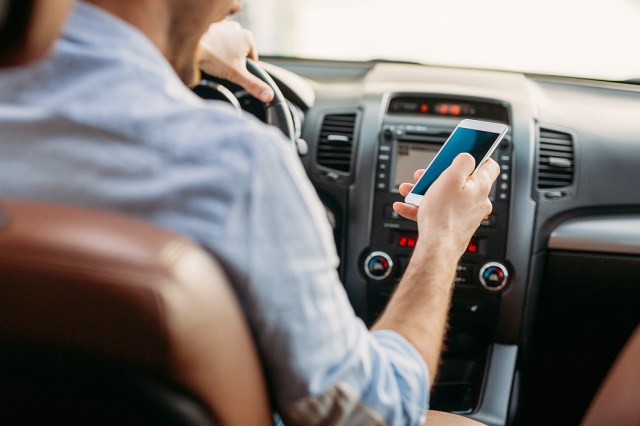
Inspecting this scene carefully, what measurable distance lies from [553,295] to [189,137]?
1900mm

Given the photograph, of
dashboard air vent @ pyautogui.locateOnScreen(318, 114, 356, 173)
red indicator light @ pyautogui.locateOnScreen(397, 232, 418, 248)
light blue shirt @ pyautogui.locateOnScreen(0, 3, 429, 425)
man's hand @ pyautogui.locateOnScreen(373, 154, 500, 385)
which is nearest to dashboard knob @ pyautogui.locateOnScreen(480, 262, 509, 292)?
red indicator light @ pyautogui.locateOnScreen(397, 232, 418, 248)

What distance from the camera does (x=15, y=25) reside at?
2.57 feet

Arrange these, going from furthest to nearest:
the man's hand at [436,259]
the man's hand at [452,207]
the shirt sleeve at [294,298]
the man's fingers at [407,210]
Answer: the man's fingers at [407,210] < the man's hand at [452,207] < the man's hand at [436,259] < the shirt sleeve at [294,298]

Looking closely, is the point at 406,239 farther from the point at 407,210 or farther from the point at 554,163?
the point at 407,210

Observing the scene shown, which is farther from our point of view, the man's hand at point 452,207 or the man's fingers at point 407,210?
the man's fingers at point 407,210

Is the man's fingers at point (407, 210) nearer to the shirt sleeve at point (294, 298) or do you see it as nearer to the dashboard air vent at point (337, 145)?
the shirt sleeve at point (294, 298)

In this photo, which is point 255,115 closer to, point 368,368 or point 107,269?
point 368,368

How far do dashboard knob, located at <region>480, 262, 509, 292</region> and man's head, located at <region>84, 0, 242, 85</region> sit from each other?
1.44m

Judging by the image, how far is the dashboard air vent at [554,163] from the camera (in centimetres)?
256

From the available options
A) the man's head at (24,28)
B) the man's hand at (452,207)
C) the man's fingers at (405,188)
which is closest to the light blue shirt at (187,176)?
the man's head at (24,28)

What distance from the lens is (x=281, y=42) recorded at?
3117 mm

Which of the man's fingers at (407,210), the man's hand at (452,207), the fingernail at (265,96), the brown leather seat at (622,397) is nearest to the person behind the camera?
the man's hand at (452,207)

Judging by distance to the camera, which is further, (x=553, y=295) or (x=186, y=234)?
(x=553, y=295)

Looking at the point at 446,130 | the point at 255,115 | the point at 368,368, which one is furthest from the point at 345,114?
the point at 368,368
